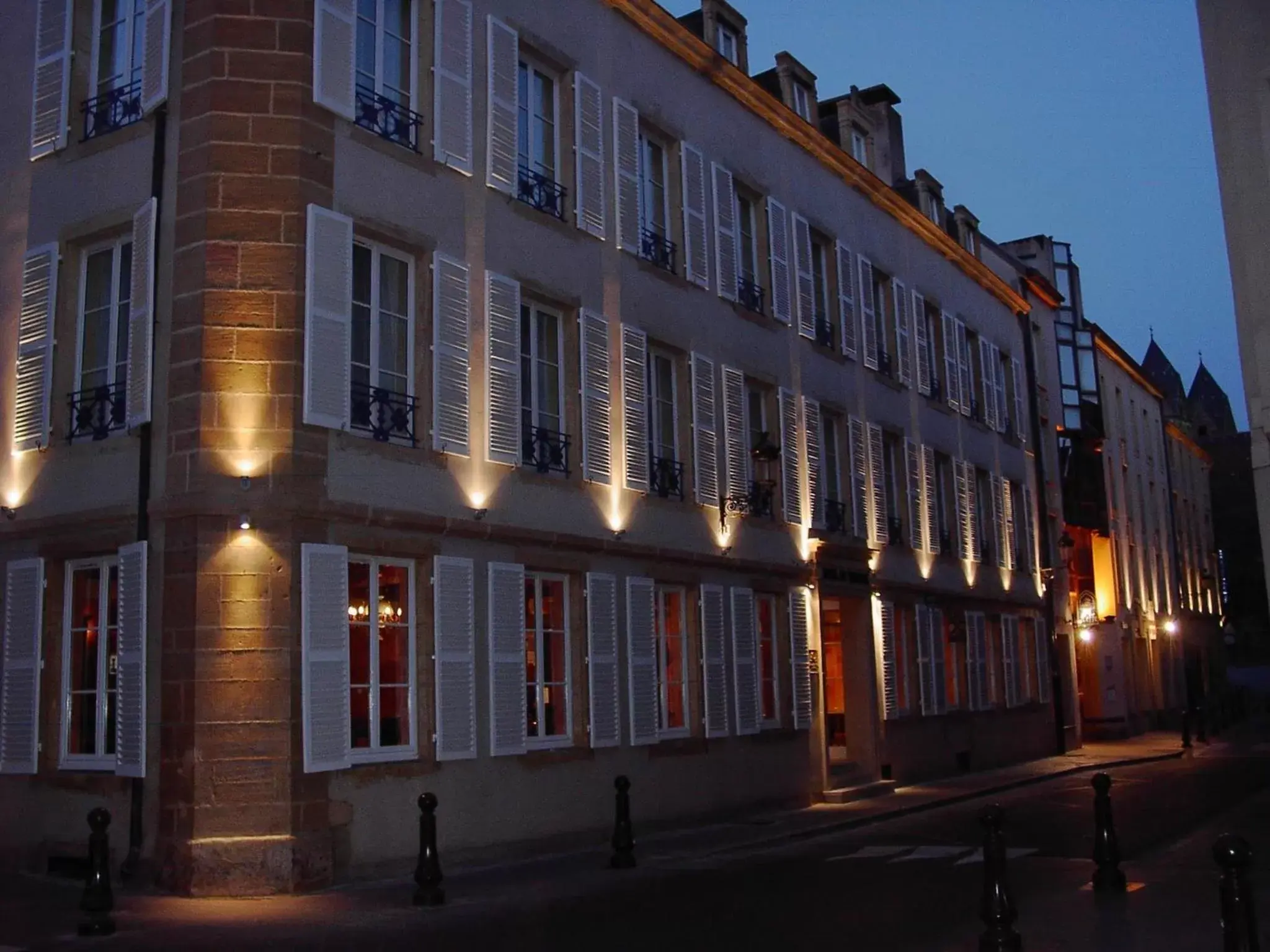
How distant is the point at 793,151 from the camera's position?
69.1 ft

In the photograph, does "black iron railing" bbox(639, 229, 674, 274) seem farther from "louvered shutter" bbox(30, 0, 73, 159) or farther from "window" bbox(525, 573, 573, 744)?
"louvered shutter" bbox(30, 0, 73, 159)

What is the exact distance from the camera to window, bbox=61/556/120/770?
11984 mm

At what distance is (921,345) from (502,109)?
12966mm

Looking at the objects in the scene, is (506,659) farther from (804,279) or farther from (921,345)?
(921,345)

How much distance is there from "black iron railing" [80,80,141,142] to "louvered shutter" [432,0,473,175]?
2.68m

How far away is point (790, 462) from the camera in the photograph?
1964cm

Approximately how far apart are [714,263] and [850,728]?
7732mm

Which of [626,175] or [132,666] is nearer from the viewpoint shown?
[132,666]

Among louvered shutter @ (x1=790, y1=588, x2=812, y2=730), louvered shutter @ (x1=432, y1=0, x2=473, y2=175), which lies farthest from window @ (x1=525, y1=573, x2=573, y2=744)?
louvered shutter @ (x1=790, y1=588, x2=812, y2=730)

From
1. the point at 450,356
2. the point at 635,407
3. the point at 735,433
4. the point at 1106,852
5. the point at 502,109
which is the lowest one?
the point at 1106,852

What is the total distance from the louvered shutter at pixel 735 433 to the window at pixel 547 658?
4.07 metres

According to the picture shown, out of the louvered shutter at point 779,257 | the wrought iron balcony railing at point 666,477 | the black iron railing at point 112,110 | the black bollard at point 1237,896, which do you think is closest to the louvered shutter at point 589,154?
the wrought iron balcony railing at point 666,477

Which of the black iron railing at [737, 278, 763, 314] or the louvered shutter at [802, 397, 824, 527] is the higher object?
the black iron railing at [737, 278, 763, 314]

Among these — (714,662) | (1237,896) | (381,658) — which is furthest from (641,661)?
(1237,896)
